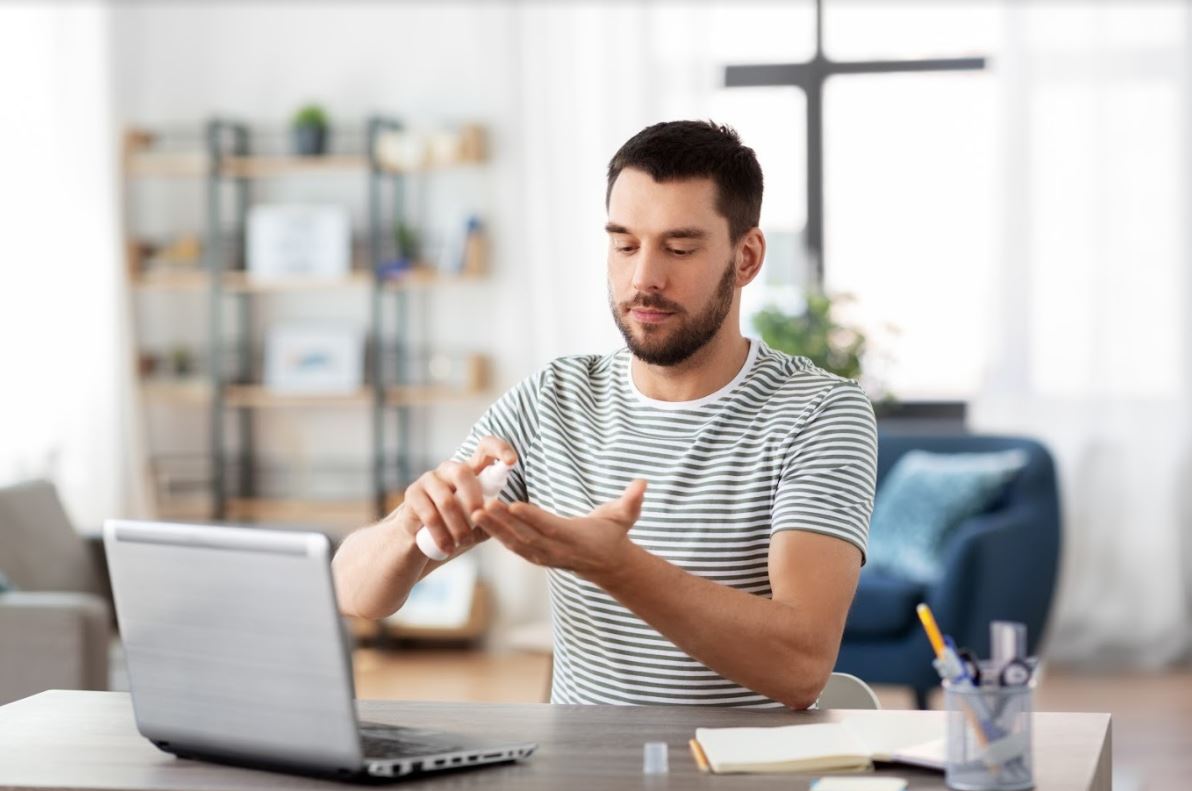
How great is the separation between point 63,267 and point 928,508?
307 centimetres

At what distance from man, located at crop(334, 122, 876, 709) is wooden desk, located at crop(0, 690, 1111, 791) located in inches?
4.5

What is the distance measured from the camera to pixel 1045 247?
541cm

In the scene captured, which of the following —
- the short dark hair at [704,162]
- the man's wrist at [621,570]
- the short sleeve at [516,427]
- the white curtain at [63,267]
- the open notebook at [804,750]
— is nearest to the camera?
the open notebook at [804,750]

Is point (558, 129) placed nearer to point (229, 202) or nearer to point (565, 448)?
point (229, 202)

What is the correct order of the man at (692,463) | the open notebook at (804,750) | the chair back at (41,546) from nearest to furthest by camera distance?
the open notebook at (804,750), the man at (692,463), the chair back at (41,546)

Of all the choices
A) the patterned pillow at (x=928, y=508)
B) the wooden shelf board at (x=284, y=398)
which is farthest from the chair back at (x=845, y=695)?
the wooden shelf board at (x=284, y=398)

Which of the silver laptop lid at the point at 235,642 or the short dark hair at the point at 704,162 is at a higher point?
the short dark hair at the point at 704,162

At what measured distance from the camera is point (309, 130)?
5.82 metres

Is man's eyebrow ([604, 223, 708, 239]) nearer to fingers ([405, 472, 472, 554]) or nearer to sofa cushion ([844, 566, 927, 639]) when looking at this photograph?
fingers ([405, 472, 472, 554])

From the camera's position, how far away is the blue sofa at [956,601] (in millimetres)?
4188

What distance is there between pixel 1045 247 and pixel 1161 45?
0.74 meters

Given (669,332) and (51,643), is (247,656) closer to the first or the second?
(669,332)

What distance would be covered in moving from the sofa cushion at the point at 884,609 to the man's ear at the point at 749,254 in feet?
7.45

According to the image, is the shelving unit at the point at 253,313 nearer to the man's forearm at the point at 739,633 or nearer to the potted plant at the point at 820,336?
the potted plant at the point at 820,336
